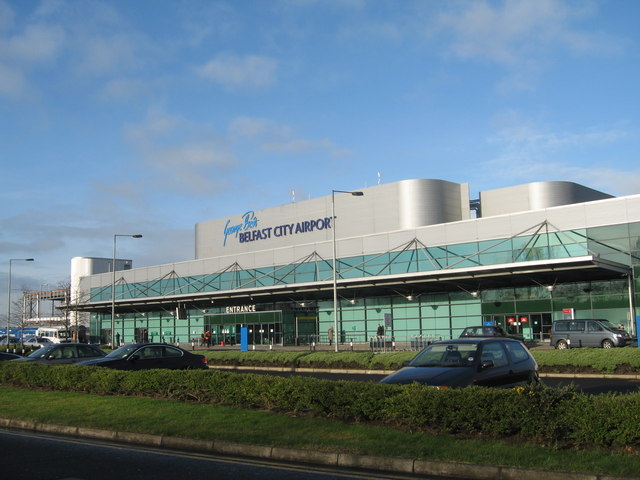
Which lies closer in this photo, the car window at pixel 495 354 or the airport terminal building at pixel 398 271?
the car window at pixel 495 354

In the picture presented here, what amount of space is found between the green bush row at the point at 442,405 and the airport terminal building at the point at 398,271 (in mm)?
20235

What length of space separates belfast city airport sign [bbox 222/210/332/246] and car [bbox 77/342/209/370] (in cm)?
3777

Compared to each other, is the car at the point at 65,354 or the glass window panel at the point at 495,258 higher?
the glass window panel at the point at 495,258

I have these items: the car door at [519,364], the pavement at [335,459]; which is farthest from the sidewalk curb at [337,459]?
the car door at [519,364]

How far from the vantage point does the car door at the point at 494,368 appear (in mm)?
11758

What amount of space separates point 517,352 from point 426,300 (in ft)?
111

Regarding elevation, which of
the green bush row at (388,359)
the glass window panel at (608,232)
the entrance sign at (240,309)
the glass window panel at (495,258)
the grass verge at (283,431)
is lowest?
the green bush row at (388,359)

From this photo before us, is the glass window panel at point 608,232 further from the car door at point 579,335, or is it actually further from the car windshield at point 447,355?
the car windshield at point 447,355

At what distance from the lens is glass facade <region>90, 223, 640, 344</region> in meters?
38.8

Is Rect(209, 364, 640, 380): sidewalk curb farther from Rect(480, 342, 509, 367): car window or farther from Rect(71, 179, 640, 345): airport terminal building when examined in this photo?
Rect(480, 342, 509, 367): car window

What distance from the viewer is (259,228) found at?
65.8 metres

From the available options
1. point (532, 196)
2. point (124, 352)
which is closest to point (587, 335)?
point (124, 352)

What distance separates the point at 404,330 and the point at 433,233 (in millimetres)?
7551

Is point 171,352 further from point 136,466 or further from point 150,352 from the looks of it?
point 136,466
